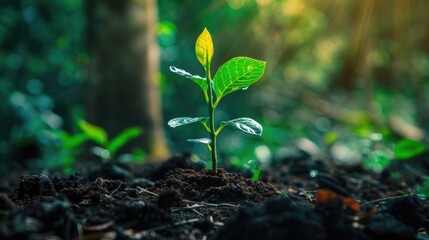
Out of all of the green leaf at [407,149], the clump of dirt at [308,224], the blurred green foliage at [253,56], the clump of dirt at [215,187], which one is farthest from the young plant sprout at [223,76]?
the blurred green foliage at [253,56]

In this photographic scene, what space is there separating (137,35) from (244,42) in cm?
490

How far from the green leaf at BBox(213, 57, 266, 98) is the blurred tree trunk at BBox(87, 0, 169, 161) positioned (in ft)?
9.17

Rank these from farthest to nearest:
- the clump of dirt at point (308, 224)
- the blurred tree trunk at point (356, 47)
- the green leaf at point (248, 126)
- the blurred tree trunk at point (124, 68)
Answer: the blurred tree trunk at point (356, 47) → the blurred tree trunk at point (124, 68) → the green leaf at point (248, 126) → the clump of dirt at point (308, 224)

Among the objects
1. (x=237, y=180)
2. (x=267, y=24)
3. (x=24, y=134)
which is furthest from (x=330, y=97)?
(x=237, y=180)

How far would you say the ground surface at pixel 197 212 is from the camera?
1326 millimetres

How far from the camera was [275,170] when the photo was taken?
327 centimetres

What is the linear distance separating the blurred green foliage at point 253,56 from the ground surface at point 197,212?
8.15 feet

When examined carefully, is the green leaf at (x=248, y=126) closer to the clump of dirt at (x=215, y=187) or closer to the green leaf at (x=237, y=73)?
the green leaf at (x=237, y=73)

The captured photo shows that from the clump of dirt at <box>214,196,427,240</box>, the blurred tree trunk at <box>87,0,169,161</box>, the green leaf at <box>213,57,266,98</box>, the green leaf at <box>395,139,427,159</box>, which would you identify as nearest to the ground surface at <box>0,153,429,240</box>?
the clump of dirt at <box>214,196,427,240</box>

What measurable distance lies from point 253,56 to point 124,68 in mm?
4940

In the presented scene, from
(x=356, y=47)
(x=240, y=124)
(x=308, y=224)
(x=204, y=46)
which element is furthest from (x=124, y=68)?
(x=356, y=47)

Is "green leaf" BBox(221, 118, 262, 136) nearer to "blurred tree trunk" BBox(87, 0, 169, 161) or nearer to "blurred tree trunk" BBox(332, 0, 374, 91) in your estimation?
"blurred tree trunk" BBox(87, 0, 169, 161)

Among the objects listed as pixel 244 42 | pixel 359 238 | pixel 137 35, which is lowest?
pixel 359 238

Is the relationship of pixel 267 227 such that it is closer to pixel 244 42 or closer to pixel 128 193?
pixel 128 193
